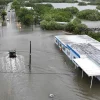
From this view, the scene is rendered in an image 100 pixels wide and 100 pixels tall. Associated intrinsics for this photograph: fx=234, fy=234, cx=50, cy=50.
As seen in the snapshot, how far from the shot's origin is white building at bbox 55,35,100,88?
1170 cm

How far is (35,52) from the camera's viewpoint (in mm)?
16484

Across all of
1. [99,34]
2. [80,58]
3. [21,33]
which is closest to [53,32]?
[21,33]

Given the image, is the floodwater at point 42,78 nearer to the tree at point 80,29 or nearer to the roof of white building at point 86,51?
the roof of white building at point 86,51

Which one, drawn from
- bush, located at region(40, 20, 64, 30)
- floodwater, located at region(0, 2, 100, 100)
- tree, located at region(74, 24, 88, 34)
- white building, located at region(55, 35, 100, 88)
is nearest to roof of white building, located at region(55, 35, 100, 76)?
white building, located at region(55, 35, 100, 88)

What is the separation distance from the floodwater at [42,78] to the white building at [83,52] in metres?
0.56

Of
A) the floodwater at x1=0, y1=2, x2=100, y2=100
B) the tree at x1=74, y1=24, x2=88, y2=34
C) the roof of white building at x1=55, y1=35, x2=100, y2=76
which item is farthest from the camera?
the tree at x1=74, y1=24, x2=88, y2=34

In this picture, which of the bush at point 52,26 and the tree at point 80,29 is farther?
the bush at point 52,26

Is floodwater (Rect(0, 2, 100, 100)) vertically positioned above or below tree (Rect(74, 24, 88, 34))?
below

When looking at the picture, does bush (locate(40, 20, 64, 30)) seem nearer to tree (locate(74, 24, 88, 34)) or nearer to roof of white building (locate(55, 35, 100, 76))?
tree (locate(74, 24, 88, 34))

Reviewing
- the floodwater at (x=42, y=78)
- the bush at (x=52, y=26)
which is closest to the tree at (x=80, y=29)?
the bush at (x=52, y=26)

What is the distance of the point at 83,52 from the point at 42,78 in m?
3.48

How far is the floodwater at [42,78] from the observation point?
10.6 m

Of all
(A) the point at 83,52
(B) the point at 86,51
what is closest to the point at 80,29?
(B) the point at 86,51

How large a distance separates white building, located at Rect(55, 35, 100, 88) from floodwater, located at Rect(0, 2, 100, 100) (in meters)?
0.56
